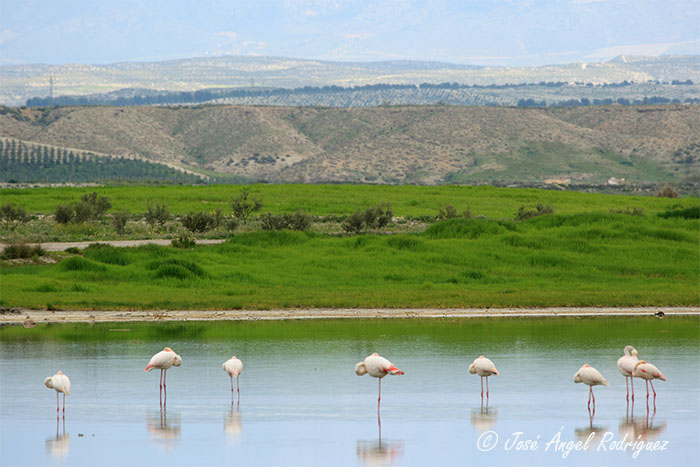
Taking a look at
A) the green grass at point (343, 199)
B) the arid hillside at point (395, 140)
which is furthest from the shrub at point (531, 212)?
the arid hillside at point (395, 140)

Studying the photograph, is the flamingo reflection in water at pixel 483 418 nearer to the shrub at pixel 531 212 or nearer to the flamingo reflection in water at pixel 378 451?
the flamingo reflection in water at pixel 378 451

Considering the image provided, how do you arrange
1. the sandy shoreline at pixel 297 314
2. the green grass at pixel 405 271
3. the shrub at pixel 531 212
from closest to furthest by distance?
1. the sandy shoreline at pixel 297 314
2. the green grass at pixel 405 271
3. the shrub at pixel 531 212

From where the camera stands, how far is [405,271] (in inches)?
1193

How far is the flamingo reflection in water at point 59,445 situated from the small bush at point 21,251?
65.0 feet

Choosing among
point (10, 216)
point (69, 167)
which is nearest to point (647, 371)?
point (10, 216)

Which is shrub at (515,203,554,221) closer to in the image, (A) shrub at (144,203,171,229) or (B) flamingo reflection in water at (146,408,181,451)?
(A) shrub at (144,203,171,229)

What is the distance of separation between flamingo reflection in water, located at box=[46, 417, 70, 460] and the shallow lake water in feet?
0.10

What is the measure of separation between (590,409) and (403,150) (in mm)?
115940

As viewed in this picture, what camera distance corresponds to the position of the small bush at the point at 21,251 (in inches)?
1208

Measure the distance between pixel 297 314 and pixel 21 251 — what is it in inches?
446

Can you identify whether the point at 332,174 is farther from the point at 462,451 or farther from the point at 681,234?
the point at 462,451

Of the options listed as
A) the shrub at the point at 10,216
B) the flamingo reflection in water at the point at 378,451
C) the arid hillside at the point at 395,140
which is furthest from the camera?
the arid hillside at the point at 395,140

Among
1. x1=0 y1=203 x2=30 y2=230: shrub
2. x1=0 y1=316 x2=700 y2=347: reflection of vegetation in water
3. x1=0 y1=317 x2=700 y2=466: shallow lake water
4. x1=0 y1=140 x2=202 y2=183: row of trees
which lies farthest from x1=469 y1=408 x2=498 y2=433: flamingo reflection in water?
x1=0 y1=140 x2=202 y2=183: row of trees

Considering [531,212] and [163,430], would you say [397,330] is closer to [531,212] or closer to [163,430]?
[163,430]
